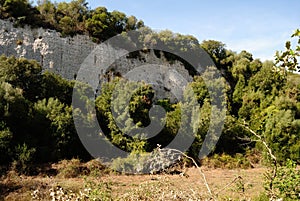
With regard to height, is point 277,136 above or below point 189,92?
below

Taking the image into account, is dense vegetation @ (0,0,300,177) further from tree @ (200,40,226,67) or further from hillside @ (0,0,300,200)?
tree @ (200,40,226,67)

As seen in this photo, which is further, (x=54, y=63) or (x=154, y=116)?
(x=54, y=63)

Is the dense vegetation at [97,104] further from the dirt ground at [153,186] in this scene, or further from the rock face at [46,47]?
the dirt ground at [153,186]

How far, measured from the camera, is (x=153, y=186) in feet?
11.2

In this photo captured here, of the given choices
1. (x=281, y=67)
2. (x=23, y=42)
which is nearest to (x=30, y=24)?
(x=23, y=42)

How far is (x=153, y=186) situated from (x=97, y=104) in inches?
506

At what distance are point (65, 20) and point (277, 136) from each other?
14.3 metres

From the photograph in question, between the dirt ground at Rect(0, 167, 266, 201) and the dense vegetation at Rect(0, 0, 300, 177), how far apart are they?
→ 5.40ft

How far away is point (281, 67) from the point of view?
2.65 m

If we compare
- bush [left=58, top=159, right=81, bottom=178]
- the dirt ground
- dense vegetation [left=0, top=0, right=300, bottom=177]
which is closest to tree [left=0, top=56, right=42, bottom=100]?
dense vegetation [left=0, top=0, right=300, bottom=177]

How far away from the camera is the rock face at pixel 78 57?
62.2 feet

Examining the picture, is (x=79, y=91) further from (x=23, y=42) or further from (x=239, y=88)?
(x=239, y=88)

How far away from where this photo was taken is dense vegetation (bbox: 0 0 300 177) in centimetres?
1365

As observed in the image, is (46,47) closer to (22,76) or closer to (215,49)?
(22,76)
